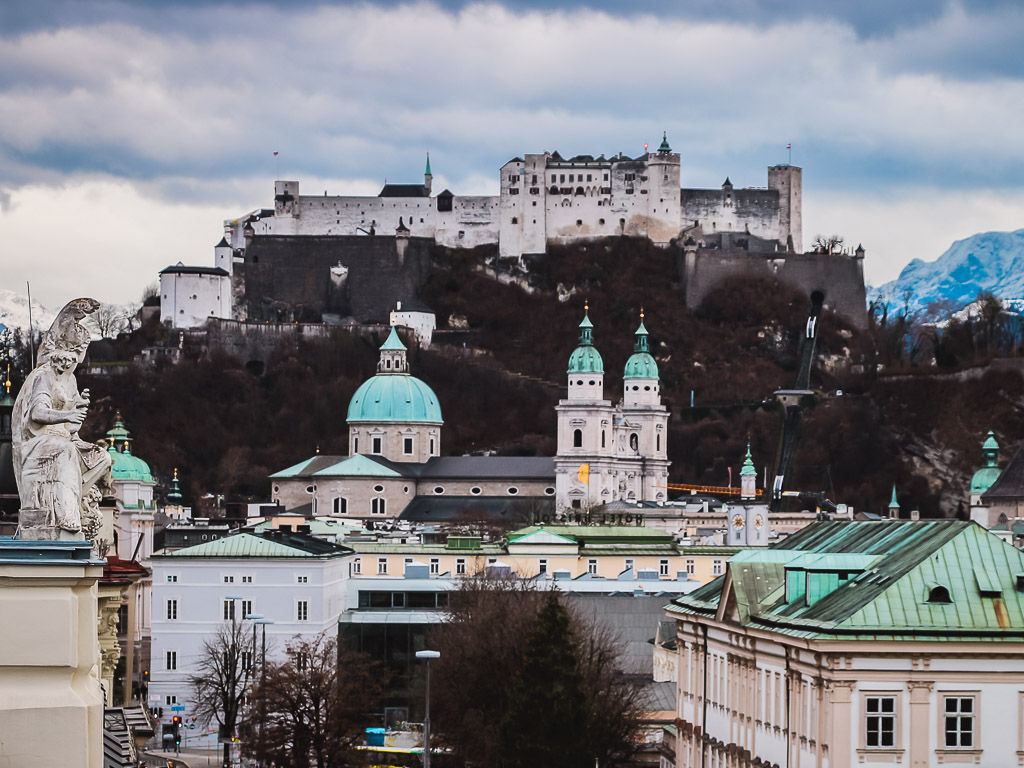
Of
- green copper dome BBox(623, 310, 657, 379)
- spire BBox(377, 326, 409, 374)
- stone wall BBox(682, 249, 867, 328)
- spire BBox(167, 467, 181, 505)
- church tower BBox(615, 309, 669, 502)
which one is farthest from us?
stone wall BBox(682, 249, 867, 328)

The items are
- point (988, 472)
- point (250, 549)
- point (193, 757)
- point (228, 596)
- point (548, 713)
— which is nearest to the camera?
point (548, 713)

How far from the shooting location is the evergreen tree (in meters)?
37.3

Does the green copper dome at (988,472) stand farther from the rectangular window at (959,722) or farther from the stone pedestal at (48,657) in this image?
the stone pedestal at (48,657)

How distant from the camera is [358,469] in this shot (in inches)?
5561

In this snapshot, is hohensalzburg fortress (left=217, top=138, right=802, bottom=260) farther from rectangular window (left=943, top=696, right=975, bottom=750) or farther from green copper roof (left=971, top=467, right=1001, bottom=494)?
rectangular window (left=943, top=696, right=975, bottom=750)

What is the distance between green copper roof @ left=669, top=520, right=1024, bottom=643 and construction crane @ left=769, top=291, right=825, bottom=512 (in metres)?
101

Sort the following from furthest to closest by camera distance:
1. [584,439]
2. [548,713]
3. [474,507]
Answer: [584,439]
[474,507]
[548,713]

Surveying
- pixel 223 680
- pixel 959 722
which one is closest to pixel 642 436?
pixel 223 680

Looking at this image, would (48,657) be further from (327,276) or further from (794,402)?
(327,276)

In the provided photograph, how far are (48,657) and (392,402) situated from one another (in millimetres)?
139992

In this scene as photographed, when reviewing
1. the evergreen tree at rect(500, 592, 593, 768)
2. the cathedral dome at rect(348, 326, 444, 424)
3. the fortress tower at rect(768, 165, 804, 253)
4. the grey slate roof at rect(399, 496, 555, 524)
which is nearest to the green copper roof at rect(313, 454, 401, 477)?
the grey slate roof at rect(399, 496, 555, 524)

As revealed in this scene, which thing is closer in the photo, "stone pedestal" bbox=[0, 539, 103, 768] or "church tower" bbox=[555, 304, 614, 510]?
"stone pedestal" bbox=[0, 539, 103, 768]

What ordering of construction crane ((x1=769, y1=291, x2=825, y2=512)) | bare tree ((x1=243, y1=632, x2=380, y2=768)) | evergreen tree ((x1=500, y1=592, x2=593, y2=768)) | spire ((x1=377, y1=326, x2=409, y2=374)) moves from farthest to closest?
1. spire ((x1=377, y1=326, x2=409, y2=374))
2. construction crane ((x1=769, y1=291, x2=825, y2=512))
3. bare tree ((x1=243, y1=632, x2=380, y2=768))
4. evergreen tree ((x1=500, y1=592, x2=593, y2=768))

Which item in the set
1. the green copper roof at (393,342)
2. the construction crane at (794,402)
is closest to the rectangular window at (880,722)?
the construction crane at (794,402)
